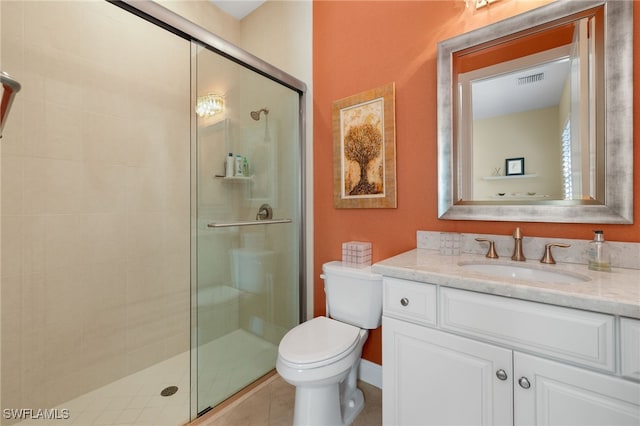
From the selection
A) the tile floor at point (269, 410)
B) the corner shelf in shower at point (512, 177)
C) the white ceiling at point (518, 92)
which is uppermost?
the white ceiling at point (518, 92)

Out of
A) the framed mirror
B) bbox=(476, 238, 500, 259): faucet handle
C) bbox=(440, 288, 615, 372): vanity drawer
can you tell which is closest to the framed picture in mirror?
the framed mirror

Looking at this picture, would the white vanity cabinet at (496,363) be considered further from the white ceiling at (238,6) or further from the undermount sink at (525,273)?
the white ceiling at (238,6)

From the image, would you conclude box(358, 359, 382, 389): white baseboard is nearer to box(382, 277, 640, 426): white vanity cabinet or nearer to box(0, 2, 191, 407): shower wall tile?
box(382, 277, 640, 426): white vanity cabinet

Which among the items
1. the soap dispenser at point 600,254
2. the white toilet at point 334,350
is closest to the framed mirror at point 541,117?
A: the soap dispenser at point 600,254

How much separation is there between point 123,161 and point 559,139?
2.43 metres

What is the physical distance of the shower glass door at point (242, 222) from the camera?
1.58 meters

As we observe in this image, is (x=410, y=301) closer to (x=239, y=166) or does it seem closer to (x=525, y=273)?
(x=525, y=273)

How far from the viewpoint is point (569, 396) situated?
0.79 metres

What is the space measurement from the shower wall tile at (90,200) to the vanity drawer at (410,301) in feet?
5.48

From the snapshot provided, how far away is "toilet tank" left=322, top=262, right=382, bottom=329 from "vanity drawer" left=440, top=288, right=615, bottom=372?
0.48 meters

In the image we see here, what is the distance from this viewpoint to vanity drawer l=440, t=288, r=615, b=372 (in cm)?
76

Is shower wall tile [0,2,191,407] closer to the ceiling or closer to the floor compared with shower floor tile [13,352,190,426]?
closer to the ceiling

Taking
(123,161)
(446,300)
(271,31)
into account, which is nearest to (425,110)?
(446,300)

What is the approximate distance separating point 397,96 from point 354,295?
118 centimetres
